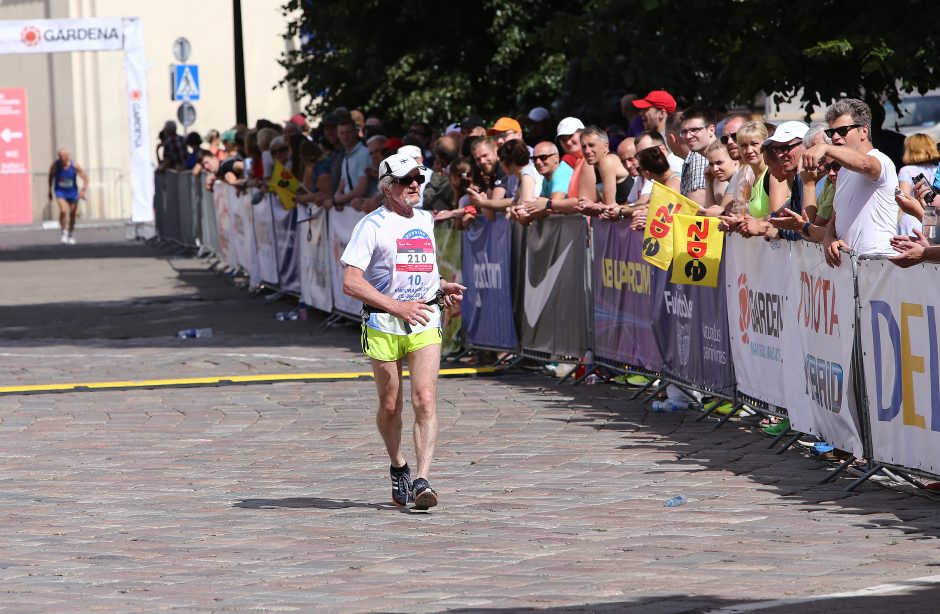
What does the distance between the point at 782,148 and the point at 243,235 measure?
1637cm

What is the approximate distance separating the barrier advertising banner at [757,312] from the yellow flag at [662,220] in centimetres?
60

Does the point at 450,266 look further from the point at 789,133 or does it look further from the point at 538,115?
the point at 789,133

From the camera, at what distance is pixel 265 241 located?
965 inches

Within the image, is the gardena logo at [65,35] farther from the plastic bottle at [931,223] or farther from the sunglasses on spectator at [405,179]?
the sunglasses on spectator at [405,179]

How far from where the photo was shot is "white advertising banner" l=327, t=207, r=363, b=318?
19.2 m

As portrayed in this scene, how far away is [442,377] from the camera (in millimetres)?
15508

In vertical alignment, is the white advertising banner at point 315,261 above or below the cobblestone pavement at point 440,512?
above

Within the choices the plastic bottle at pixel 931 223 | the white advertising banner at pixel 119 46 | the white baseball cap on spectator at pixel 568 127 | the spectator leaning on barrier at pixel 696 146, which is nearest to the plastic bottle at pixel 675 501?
the plastic bottle at pixel 931 223

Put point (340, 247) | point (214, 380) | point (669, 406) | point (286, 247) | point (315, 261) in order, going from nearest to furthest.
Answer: point (669, 406) < point (214, 380) < point (340, 247) < point (315, 261) < point (286, 247)

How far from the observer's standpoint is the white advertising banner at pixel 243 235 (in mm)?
25547

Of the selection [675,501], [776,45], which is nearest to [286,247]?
[776,45]

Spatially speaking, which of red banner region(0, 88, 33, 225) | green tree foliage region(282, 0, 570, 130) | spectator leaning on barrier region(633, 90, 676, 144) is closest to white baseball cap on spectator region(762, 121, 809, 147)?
spectator leaning on barrier region(633, 90, 676, 144)

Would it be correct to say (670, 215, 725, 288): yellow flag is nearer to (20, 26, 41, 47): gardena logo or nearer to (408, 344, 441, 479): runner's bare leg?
(408, 344, 441, 479): runner's bare leg

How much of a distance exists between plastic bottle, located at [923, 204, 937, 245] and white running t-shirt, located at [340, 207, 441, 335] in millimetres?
3178
